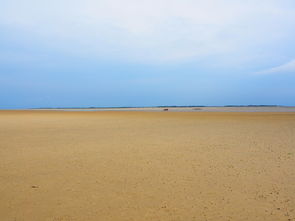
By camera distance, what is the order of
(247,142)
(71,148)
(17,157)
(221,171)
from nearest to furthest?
(221,171), (17,157), (71,148), (247,142)

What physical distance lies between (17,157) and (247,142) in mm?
7460

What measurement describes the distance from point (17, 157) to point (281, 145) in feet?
26.6

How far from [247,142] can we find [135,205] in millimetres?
6394

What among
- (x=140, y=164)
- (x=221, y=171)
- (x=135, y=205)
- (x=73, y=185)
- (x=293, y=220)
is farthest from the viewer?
(x=140, y=164)

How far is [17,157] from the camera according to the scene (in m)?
6.77

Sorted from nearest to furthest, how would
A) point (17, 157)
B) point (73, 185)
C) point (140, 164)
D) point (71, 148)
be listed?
point (73, 185)
point (140, 164)
point (17, 157)
point (71, 148)

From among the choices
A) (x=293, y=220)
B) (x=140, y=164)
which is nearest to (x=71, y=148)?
(x=140, y=164)

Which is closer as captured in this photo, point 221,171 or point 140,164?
point 221,171

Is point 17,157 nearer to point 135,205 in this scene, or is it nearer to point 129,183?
point 129,183

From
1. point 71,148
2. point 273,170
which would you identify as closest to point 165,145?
point 71,148

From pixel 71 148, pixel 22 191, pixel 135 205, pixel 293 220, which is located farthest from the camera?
pixel 71 148

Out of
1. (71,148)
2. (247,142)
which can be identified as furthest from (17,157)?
(247,142)

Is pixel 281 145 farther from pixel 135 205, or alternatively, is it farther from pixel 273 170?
pixel 135 205

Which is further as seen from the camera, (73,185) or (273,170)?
(273,170)
